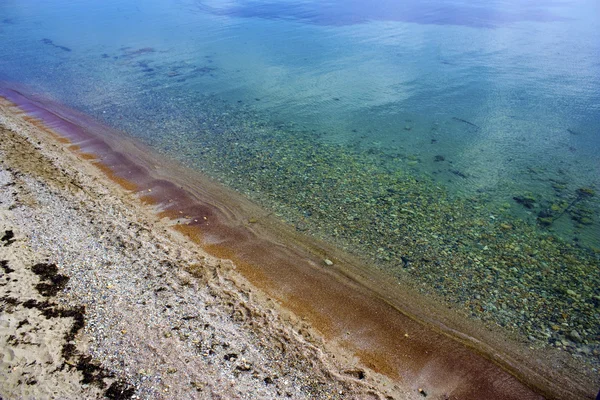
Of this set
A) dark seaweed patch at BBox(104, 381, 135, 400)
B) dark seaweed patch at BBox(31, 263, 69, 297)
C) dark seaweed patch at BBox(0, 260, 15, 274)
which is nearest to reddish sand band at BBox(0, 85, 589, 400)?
dark seaweed patch at BBox(31, 263, 69, 297)

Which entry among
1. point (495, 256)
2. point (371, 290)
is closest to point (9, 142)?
point (371, 290)

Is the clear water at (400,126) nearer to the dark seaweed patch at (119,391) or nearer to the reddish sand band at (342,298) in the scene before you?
the reddish sand band at (342,298)

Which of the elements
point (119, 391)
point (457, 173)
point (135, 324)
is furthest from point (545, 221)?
point (119, 391)

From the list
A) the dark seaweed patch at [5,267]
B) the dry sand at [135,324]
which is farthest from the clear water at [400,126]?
the dark seaweed patch at [5,267]

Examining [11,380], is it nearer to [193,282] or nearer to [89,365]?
[89,365]

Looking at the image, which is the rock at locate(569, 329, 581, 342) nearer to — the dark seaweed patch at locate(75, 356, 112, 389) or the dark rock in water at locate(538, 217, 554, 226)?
the dark rock in water at locate(538, 217, 554, 226)

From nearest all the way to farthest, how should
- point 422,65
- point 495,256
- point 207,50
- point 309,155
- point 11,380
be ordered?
1. point 11,380
2. point 495,256
3. point 309,155
4. point 422,65
5. point 207,50

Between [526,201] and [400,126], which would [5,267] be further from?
[400,126]

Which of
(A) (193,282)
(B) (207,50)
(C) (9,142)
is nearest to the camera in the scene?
(A) (193,282)
